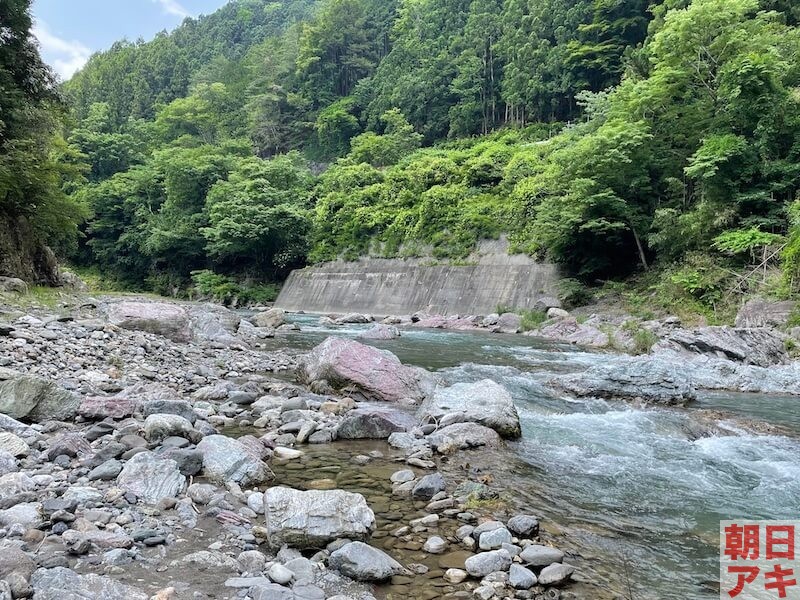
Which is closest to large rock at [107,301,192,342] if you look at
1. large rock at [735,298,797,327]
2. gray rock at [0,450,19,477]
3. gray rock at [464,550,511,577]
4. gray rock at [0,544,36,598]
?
gray rock at [0,450,19,477]

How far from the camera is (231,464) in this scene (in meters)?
4.68

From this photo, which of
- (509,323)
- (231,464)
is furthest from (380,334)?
(231,464)

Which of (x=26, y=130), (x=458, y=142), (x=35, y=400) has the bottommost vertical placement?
(x=35, y=400)

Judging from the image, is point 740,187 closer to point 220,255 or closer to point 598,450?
point 598,450

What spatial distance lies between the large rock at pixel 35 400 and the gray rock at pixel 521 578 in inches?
204

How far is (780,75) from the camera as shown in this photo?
17734 mm

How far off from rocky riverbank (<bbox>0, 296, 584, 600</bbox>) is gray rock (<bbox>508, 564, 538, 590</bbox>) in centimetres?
1

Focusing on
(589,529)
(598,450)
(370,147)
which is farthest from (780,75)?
(370,147)

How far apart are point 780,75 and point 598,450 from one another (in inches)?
724

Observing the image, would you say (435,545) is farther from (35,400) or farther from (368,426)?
(35,400)

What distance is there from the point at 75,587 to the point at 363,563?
5.13 feet

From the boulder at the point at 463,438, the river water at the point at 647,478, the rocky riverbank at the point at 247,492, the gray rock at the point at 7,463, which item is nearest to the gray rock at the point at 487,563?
the rocky riverbank at the point at 247,492

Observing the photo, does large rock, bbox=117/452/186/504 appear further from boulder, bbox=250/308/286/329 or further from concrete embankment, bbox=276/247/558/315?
concrete embankment, bbox=276/247/558/315

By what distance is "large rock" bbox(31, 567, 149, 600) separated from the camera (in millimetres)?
2594
